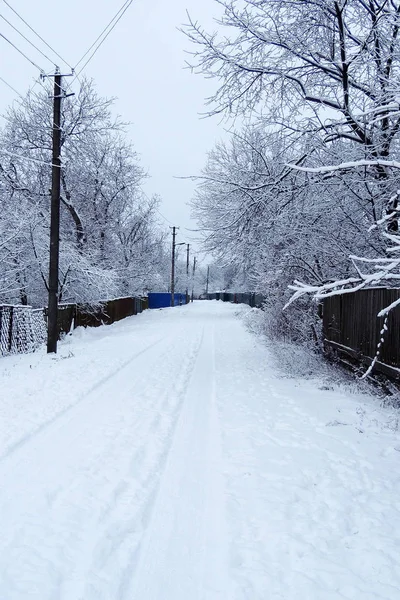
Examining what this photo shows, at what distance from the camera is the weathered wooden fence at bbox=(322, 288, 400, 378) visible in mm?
6964

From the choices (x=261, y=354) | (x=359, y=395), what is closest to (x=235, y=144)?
(x=261, y=354)

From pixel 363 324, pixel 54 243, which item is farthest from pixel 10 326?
pixel 363 324

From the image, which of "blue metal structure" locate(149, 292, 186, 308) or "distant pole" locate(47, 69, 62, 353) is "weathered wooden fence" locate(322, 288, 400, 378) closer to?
"distant pole" locate(47, 69, 62, 353)

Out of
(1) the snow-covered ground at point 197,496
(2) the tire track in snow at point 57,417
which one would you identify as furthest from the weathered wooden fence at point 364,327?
(2) the tire track in snow at point 57,417

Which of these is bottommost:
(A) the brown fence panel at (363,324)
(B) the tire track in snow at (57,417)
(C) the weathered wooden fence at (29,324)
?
(B) the tire track in snow at (57,417)

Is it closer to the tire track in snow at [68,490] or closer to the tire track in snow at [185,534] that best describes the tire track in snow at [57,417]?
the tire track in snow at [68,490]

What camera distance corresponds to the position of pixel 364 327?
27.6 feet

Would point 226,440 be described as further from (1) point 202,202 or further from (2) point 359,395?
(1) point 202,202

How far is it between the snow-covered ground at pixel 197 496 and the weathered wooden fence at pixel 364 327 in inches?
34.3

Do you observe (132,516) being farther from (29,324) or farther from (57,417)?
(29,324)

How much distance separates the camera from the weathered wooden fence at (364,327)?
6.96 meters

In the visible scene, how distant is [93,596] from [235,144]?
50.7ft

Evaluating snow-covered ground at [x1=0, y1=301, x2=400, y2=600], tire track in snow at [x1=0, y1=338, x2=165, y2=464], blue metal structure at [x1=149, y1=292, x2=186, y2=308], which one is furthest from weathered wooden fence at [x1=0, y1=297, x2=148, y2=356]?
blue metal structure at [x1=149, y1=292, x2=186, y2=308]

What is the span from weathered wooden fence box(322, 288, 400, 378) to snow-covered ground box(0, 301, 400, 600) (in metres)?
0.87
